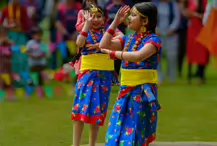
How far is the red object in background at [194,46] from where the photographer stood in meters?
15.2

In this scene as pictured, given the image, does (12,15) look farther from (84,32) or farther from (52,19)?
(84,32)

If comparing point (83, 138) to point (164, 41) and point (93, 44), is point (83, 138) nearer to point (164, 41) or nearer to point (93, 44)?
point (93, 44)

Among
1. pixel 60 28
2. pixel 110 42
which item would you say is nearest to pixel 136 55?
pixel 110 42

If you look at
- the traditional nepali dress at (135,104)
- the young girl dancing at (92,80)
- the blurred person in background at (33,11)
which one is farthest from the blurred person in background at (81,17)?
the blurred person in background at (33,11)

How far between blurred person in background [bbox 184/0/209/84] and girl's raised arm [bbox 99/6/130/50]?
27.9 ft

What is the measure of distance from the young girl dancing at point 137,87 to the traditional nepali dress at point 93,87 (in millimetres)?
873

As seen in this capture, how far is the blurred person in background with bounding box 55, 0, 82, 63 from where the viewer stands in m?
13.6

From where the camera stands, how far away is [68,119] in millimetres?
10375

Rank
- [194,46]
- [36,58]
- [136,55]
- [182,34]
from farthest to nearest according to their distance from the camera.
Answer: [182,34], [194,46], [36,58], [136,55]

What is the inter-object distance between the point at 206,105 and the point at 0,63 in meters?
3.71

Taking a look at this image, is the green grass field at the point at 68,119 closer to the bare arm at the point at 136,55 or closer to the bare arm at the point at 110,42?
the bare arm at the point at 110,42

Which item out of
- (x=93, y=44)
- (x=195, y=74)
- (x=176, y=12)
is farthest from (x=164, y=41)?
(x=93, y=44)

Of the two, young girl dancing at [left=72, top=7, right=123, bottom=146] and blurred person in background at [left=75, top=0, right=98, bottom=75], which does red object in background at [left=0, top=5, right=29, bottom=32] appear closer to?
blurred person in background at [left=75, top=0, right=98, bottom=75]

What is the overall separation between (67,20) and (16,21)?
0.98 m
